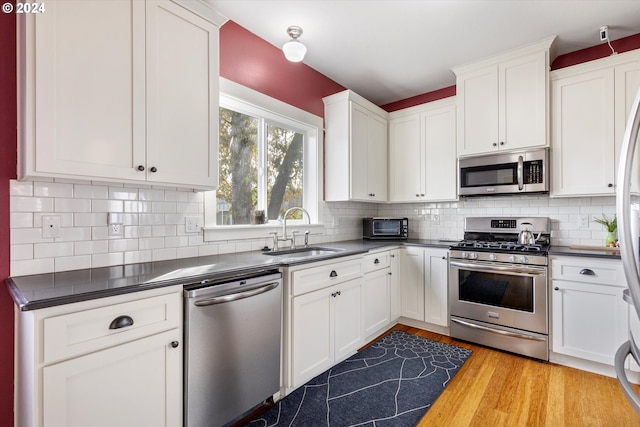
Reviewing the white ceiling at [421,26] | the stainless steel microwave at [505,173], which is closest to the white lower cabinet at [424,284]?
the stainless steel microwave at [505,173]

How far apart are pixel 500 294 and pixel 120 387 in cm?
284

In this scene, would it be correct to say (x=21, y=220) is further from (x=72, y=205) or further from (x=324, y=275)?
(x=324, y=275)

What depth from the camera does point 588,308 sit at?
94.7 inches

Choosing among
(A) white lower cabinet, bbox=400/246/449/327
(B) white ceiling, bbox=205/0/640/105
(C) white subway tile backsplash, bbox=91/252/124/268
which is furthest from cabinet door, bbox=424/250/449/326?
(C) white subway tile backsplash, bbox=91/252/124/268

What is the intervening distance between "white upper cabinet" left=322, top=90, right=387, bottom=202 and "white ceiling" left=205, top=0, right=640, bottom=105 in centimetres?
39

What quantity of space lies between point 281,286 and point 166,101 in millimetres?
1292

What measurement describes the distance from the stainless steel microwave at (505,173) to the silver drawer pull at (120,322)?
10.0 feet

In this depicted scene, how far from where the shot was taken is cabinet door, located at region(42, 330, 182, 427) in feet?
3.83

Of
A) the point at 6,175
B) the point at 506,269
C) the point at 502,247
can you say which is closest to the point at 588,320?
the point at 506,269

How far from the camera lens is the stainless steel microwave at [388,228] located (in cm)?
365

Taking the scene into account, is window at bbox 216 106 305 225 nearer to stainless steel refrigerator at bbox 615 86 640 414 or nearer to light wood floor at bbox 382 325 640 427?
light wood floor at bbox 382 325 640 427

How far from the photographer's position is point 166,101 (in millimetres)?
1784

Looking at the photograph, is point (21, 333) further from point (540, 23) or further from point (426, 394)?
point (540, 23)

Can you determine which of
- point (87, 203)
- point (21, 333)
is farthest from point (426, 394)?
point (87, 203)
